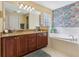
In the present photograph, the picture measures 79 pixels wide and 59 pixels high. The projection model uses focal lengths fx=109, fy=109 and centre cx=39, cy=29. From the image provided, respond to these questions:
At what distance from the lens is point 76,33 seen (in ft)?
13.9

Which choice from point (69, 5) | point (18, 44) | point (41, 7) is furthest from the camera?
point (41, 7)

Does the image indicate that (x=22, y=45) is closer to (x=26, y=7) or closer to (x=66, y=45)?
(x=66, y=45)

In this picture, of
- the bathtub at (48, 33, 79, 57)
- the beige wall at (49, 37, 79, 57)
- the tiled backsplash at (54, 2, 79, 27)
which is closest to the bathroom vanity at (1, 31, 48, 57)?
the bathtub at (48, 33, 79, 57)

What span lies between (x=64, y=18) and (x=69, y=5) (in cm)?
58

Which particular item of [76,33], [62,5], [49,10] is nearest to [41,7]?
[49,10]

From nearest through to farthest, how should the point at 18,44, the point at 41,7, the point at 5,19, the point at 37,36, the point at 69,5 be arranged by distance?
the point at 18,44
the point at 5,19
the point at 37,36
the point at 69,5
the point at 41,7

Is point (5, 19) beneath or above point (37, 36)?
above

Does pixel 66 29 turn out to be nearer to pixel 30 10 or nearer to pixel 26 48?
pixel 30 10

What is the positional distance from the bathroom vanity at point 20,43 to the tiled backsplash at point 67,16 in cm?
98

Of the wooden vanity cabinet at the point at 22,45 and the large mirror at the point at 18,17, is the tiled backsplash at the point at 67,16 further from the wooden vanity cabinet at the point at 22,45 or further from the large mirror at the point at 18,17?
the wooden vanity cabinet at the point at 22,45

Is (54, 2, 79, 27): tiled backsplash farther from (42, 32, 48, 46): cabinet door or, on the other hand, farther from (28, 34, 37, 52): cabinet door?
(28, 34, 37, 52): cabinet door

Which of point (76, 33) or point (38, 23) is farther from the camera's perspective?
point (38, 23)

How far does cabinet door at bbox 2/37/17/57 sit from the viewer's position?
2542 mm

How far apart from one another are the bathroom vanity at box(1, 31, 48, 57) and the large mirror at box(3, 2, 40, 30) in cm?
44
